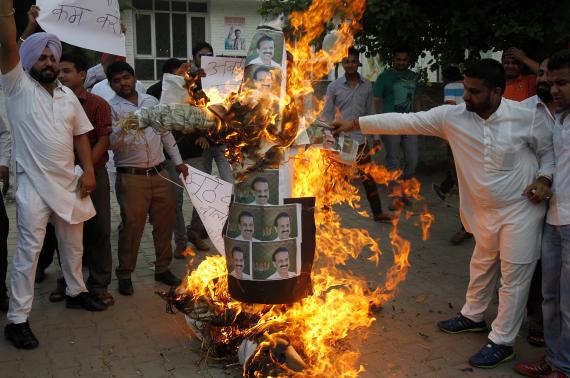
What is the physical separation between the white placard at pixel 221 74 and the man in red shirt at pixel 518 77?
3161 mm

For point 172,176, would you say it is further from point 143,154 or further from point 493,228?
point 493,228

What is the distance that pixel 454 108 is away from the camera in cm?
412

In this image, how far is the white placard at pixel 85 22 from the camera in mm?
4594

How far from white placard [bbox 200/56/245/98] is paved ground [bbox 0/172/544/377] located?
1967mm

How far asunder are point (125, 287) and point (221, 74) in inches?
101

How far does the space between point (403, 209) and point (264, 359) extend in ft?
17.5

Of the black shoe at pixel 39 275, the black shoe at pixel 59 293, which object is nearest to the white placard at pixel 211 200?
the black shoe at pixel 59 293

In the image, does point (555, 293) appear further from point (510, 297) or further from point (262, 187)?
point (262, 187)

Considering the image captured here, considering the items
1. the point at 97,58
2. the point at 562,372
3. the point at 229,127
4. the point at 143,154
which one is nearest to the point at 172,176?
the point at 143,154

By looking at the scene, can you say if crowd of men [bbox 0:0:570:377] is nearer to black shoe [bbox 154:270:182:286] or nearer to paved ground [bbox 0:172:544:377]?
paved ground [bbox 0:172:544:377]

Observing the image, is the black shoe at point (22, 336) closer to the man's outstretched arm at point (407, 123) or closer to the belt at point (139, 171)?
the belt at point (139, 171)

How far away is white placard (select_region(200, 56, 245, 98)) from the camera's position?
11.8 feet

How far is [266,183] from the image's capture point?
3410mm

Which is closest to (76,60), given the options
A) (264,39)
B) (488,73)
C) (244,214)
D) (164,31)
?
(264,39)
